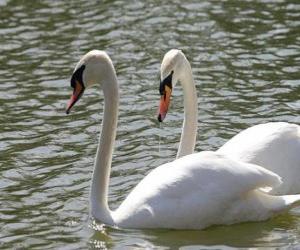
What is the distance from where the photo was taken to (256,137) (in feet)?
35.0

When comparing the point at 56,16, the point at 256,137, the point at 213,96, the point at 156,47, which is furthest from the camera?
the point at 56,16

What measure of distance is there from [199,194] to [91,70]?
154 centimetres

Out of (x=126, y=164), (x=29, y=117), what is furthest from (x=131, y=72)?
(x=126, y=164)

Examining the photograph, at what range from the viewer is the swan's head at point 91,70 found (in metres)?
10.3

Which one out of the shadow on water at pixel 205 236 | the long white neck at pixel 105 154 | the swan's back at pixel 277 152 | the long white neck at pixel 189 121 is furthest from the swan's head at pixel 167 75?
the shadow on water at pixel 205 236

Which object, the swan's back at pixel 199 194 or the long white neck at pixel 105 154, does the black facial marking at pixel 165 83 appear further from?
the swan's back at pixel 199 194

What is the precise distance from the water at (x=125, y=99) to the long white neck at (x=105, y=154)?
7.2 inches

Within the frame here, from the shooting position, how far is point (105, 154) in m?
10.4

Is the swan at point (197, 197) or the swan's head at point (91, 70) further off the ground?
the swan's head at point (91, 70)

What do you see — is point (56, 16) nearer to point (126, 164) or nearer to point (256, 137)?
point (126, 164)

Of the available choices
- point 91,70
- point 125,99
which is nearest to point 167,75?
point 91,70

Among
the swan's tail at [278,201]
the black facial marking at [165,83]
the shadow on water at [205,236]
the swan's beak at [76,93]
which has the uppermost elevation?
the swan's beak at [76,93]

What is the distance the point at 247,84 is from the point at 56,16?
14.8 ft

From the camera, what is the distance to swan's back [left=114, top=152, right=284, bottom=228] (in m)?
9.79
